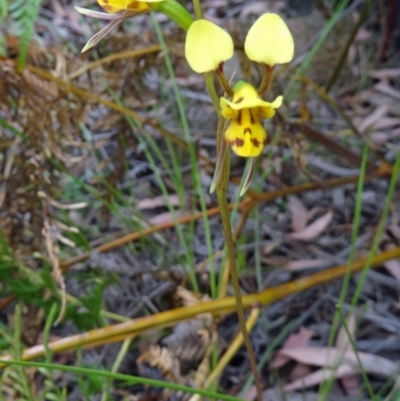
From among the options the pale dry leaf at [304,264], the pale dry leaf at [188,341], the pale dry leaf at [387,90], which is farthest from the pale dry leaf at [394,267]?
the pale dry leaf at [387,90]

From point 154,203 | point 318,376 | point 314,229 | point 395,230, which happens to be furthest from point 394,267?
→ point 154,203

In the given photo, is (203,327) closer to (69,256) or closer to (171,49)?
(69,256)

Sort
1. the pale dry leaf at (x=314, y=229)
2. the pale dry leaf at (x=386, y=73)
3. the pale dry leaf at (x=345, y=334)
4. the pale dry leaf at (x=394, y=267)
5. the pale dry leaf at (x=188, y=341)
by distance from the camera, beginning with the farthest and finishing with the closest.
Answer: the pale dry leaf at (x=386, y=73), the pale dry leaf at (x=314, y=229), the pale dry leaf at (x=394, y=267), the pale dry leaf at (x=345, y=334), the pale dry leaf at (x=188, y=341)

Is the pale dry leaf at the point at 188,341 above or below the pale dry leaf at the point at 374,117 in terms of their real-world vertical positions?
below

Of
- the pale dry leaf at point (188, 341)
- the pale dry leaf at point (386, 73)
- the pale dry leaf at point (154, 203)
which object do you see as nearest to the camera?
the pale dry leaf at point (188, 341)

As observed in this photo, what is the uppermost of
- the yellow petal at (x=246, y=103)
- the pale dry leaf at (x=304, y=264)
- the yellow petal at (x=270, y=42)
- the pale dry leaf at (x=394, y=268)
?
the yellow petal at (x=270, y=42)

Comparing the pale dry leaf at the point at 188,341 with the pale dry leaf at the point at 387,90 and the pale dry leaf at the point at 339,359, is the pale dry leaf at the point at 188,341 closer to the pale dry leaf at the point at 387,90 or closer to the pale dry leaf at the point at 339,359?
the pale dry leaf at the point at 339,359

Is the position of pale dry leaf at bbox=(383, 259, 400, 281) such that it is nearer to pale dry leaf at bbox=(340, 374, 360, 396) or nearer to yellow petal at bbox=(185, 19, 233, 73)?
pale dry leaf at bbox=(340, 374, 360, 396)

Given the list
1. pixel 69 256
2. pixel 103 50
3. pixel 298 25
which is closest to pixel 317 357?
pixel 69 256
